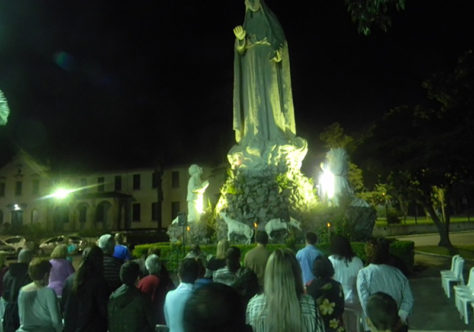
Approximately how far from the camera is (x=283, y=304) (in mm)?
3307

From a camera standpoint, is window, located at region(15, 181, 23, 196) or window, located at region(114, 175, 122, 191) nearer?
window, located at region(114, 175, 122, 191)

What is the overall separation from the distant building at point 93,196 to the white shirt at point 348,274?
36.1 m

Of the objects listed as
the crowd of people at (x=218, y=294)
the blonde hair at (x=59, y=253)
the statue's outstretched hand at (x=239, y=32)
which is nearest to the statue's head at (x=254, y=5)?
the statue's outstretched hand at (x=239, y=32)

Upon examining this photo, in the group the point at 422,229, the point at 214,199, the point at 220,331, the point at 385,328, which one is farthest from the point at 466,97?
the point at 214,199

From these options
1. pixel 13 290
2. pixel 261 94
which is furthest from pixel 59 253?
pixel 261 94

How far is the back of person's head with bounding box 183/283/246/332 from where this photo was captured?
2.48 metres

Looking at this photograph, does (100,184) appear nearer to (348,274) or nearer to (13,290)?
(13,290)

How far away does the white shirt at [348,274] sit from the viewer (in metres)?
5.87

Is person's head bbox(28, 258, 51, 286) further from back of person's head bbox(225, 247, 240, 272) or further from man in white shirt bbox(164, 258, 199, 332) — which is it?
back of person's head bbox(225, 247, 240, 272)

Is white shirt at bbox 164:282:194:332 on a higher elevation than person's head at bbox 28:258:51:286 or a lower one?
lower

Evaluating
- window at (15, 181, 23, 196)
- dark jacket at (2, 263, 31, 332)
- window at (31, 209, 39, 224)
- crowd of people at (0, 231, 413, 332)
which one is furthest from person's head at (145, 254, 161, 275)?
window at (15, 181, 23, 196)

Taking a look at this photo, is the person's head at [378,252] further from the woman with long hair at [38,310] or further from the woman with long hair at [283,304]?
the woman with long hair at [38,310]

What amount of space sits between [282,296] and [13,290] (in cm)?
433

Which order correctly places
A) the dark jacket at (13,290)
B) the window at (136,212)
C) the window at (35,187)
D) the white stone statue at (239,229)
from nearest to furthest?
the dark jacket at (13,290)
the white stone statue at (239,229)
the window at (136,212)
the window at (35,187)
